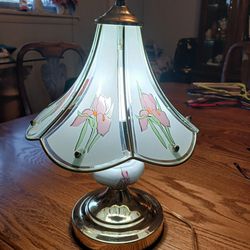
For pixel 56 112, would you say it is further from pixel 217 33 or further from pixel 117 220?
pixel 217 33

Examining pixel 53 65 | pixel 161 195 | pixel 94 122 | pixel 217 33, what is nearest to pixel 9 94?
pixel 53 65

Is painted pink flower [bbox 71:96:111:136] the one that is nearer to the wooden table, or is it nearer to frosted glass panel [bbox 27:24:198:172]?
frosted glass panel [bbox 27:24:198:172]

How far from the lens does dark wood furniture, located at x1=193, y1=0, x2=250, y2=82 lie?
3.11m

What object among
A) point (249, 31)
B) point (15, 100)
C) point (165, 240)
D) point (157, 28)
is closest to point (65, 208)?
point (165, 240)

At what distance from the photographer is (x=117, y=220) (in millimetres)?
485

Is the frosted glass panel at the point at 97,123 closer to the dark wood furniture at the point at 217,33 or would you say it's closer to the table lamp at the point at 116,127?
the table lamp at the point at 116,127

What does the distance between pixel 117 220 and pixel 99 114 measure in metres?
0.19

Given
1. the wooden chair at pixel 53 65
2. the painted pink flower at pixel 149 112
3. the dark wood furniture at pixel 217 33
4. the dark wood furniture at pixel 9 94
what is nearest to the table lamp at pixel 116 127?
the painted pink flower at pixel 149 112

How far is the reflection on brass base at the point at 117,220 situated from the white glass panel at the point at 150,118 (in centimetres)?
14

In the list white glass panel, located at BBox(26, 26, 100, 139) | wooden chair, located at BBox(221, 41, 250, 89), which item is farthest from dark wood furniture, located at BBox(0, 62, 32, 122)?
white glass panel, located at BBox(26, 26, 100, 139)

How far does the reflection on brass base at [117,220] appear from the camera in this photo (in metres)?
0.45

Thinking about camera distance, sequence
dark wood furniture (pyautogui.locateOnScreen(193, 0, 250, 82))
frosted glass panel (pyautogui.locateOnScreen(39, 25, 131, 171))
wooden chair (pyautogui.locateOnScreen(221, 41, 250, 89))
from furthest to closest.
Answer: dark wood furniture (pyautogui.locateOnScreen(193, 0, 250, 82)) < wooden chair (pyautogui.locateOnScreen(221, 41, 250, 89)) < frosted glass panel (pyautogui.locateOnScreen(39, 25, 131, 171))

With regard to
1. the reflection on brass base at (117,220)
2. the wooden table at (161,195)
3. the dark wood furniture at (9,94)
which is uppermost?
the reflection on brass base at (117,220)

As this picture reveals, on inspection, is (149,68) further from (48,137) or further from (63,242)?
(63,242)
